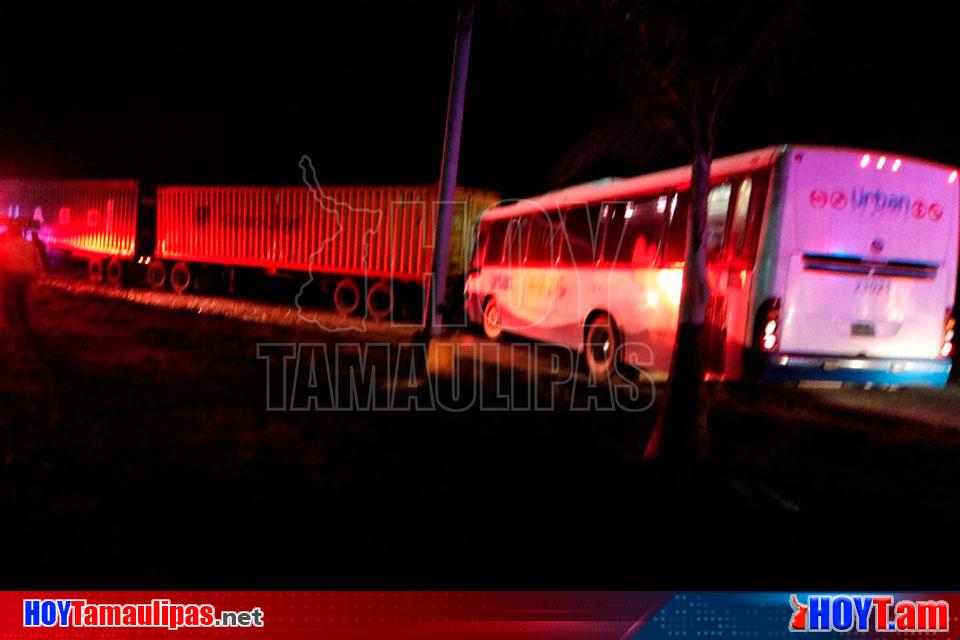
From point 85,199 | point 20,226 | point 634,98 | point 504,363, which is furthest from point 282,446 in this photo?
point 85,199

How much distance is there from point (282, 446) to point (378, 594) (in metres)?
2.38

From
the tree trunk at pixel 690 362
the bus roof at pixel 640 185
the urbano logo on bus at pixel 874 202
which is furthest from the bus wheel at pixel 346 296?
the tree trunk at pixel 690 362

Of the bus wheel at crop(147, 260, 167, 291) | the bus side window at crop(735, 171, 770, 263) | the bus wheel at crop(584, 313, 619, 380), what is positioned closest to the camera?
the bus side window at crop(735, 171, 770, 263)

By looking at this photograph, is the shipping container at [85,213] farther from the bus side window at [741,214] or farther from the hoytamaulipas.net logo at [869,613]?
the hoytamaulipas.net logo at [869,613]

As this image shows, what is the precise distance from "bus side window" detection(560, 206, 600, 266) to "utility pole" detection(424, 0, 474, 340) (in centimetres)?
214

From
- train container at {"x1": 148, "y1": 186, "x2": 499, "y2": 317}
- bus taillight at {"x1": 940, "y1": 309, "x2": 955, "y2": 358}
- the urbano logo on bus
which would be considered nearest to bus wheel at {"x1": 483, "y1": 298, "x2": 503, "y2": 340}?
train container at {"x1": 148, "y1": 186, "x2": 499, "y2": 317}

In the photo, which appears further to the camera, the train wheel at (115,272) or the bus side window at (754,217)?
the train wheel at (115,272)

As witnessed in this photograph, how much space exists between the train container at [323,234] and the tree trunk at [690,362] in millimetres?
9083

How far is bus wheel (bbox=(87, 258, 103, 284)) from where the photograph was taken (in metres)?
22.4

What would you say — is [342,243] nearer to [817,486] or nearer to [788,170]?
[788,170]

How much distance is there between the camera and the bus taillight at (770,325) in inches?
278

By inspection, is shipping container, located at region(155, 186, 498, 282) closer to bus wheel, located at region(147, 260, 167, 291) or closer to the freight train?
the freight train

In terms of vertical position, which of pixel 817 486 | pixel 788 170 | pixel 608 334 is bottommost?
pixel 817 486

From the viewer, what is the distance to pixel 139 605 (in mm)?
3445
